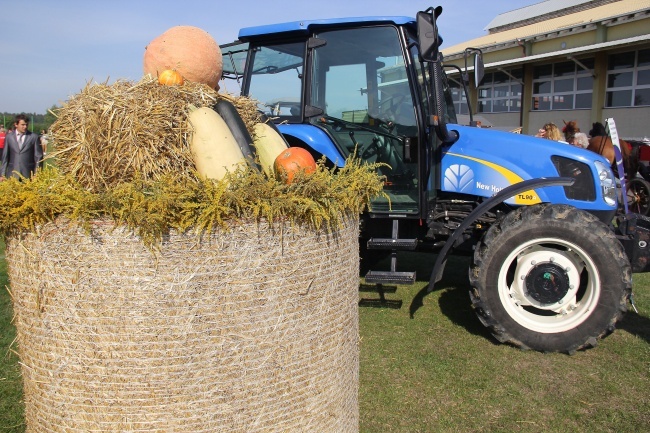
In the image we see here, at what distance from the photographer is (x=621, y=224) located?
14.0 feet

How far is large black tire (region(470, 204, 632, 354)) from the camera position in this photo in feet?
12.0

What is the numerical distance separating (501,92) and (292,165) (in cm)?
1912

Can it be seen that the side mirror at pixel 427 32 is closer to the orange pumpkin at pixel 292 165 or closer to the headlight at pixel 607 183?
the headlight at pixel 607 183

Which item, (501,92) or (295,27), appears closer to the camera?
(295,27)

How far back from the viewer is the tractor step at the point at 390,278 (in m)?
4.16

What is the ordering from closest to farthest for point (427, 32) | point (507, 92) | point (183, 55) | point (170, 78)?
point (170, 78) → point (183, 55) → point (427, 32) → point (507, 92)

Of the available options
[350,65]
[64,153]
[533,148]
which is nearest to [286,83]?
[350,65]

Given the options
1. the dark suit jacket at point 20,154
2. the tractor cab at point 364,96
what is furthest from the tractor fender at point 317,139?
the dark suit jacket at point 20,154

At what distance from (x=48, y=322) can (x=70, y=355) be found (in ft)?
0.41

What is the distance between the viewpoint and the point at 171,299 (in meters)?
1.59

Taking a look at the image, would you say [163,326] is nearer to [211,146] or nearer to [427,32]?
[211,146]

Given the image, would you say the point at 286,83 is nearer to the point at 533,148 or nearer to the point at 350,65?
the point at 350,65

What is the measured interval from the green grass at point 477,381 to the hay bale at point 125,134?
1.67 metres

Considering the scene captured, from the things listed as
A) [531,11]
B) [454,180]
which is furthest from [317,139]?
[531,11]
